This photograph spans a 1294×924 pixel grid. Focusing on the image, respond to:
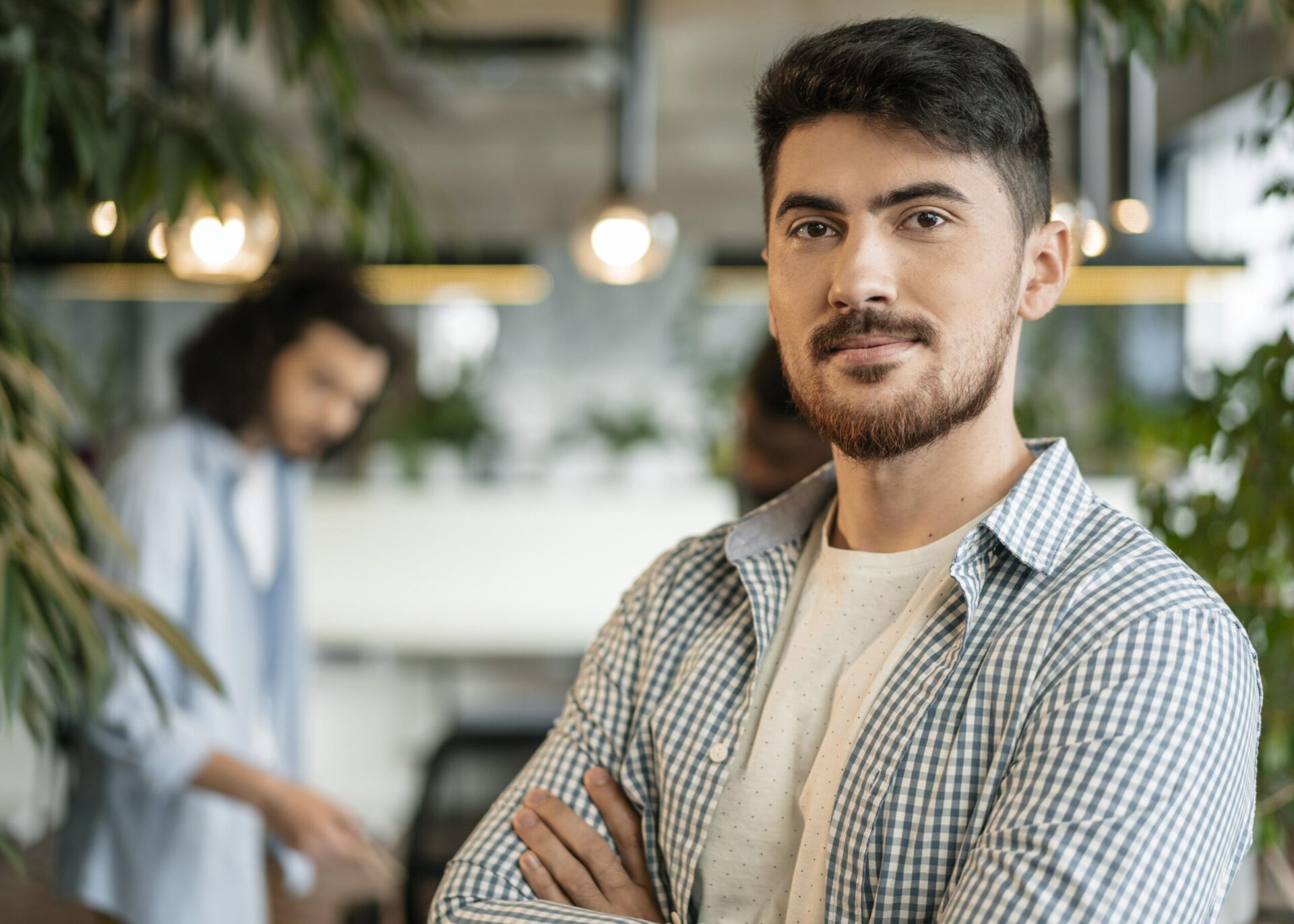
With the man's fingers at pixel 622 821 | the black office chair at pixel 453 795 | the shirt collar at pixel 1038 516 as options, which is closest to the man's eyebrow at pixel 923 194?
the shirt collar at pixel 1038 516

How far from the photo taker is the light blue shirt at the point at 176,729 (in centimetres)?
211

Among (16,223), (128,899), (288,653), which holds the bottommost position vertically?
(128,899)

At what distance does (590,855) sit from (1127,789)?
1.68 feet

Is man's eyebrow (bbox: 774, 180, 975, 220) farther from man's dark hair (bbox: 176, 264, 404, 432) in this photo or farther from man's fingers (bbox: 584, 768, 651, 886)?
man's dark hair (bbox: 176, 264, 404, 432)

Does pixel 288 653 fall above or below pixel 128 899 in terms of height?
above

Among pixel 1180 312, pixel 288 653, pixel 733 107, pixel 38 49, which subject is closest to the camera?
pixel 38 49

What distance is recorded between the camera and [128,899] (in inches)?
85.1

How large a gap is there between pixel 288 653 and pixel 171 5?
207 centimetres

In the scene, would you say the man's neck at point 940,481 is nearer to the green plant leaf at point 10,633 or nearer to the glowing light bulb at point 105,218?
the green plant leaf at point 10,633

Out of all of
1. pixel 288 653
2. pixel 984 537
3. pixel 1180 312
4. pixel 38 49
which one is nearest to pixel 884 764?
pixel 984 537

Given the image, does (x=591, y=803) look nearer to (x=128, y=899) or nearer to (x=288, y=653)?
(x=128, y=899)

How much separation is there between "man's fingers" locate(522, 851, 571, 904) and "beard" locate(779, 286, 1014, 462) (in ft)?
1.59

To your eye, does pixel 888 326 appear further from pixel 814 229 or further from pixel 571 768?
pixel 571 768

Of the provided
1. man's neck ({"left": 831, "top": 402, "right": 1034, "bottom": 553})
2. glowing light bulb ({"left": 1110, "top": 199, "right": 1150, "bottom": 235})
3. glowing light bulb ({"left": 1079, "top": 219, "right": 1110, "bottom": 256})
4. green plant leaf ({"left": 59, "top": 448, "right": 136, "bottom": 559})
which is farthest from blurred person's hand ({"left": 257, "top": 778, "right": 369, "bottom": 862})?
→ glowing light bulb ({"left": 1110, "top": 199, "right": 1150, "bottom": 235})
